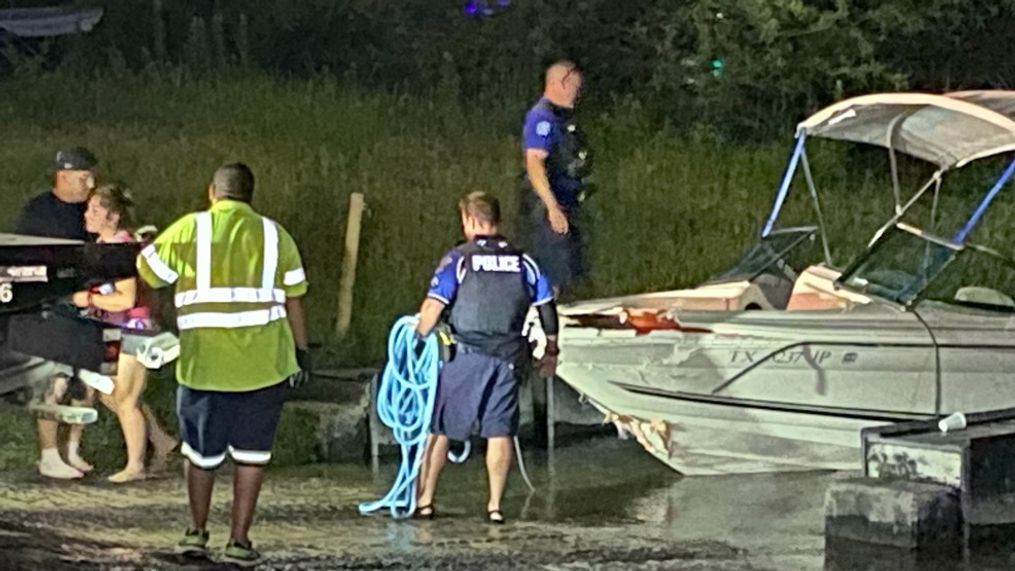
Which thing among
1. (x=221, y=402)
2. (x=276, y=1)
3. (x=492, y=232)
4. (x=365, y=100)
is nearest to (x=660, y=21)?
(x=365, y=100)

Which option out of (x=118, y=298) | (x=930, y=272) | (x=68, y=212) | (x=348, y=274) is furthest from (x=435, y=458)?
(x=348, y=274)

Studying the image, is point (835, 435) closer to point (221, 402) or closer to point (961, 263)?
point (961, 263)

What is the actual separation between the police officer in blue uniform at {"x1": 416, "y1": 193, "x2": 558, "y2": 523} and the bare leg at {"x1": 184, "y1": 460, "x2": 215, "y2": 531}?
1374 millimetres

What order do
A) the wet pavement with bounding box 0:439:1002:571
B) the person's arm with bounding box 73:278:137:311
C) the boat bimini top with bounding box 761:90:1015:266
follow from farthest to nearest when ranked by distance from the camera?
the boat bimini top with bounding box 761:90:1015:266, the person's arm with bounding box 73:278:137:311, the wet pavement with bounding box 0:439:1002:571

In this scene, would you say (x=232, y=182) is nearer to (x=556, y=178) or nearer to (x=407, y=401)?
(x=407, y=401)

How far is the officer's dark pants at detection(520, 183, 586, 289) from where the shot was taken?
1084 centimetres

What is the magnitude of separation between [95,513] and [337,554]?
1.45 meters

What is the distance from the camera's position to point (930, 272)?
10.3m

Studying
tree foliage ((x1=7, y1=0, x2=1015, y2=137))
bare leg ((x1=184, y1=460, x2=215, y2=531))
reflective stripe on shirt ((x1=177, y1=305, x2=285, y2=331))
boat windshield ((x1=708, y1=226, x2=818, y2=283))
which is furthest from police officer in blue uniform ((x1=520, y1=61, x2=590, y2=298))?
tree foliage ((x1=7, y1=0, x2=1015, y2=137))

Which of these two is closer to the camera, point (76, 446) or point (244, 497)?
point (244, 497)

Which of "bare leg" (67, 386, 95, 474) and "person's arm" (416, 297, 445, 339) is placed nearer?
"person's arm" (416, 297, 445, 339)

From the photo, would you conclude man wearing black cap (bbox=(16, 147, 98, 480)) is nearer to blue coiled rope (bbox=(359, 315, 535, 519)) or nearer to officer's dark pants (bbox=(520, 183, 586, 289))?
blue coiled rope (bbox=(359, 315, 535, 519))

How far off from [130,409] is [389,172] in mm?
7973

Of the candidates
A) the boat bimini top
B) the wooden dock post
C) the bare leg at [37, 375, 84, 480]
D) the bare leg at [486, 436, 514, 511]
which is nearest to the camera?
the bare leg at [486, 436, 514, 511]
